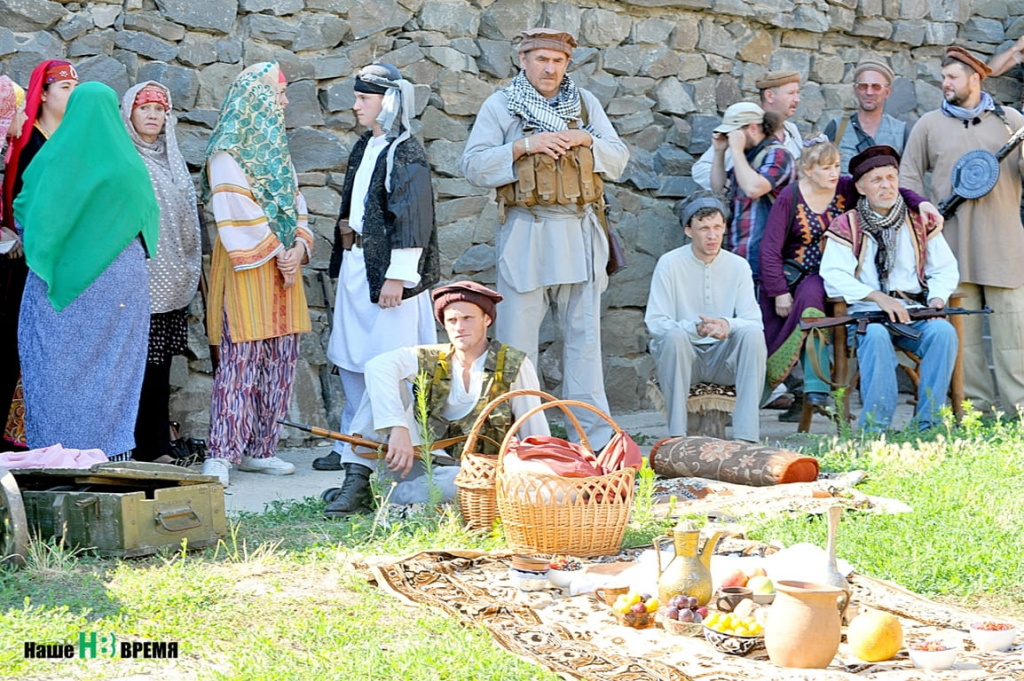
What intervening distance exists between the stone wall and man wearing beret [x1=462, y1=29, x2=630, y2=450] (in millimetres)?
842

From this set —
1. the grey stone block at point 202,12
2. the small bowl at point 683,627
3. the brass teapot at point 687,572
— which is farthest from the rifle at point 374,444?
the grey stone block at point 202,12

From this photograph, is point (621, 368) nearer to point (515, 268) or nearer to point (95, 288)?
point (515, 268)

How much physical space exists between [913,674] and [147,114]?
3.89m

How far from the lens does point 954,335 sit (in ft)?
20.5

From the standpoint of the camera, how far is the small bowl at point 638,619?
10.5 ft

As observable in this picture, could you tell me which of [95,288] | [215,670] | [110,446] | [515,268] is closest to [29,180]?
[95,288]

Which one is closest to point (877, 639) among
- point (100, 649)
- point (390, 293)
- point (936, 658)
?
point (936, 658)

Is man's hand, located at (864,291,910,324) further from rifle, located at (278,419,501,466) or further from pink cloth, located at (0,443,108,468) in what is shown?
pink cloth, located at (0,443,108,468)

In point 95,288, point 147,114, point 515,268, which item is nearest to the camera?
point 95,288

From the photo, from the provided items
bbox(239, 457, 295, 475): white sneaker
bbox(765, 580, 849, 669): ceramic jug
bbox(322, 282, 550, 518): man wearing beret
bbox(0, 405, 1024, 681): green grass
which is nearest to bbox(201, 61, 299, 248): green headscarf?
bbox(239, 457, 295, 475): white sneaker

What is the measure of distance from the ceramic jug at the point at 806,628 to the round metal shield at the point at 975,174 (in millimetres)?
4559

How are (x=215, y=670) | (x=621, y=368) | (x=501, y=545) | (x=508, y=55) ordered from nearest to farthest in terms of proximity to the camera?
(x=215, y=670) → (x=501, y=545) → (x=508, y=55) → (x=621, y=368)

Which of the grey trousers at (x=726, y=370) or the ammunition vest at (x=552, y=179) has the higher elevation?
the ammunition vest at (x=552, y=179)

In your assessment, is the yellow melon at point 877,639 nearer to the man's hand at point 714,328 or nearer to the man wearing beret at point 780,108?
the man's hand at point 714,328
